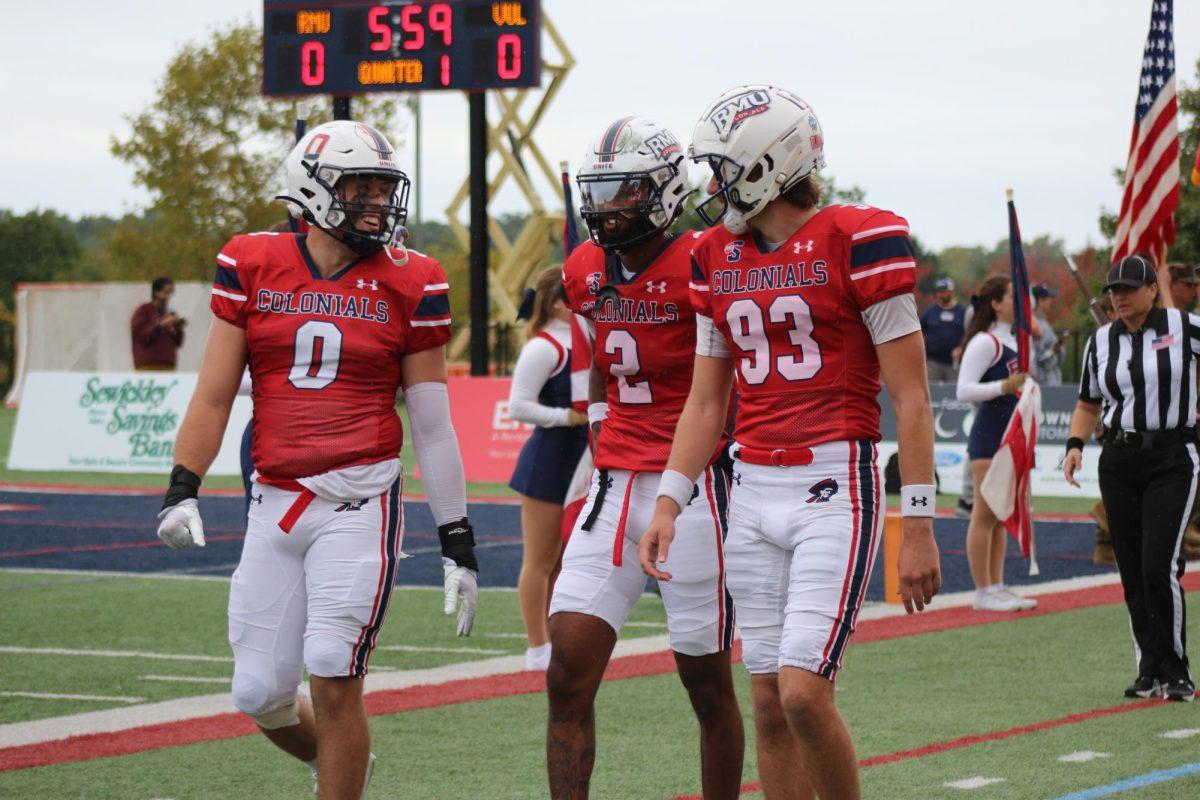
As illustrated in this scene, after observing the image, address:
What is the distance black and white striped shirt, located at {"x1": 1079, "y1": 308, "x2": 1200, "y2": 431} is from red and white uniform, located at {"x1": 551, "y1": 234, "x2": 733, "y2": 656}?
129 inches

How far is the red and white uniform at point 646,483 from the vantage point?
17.8 feet

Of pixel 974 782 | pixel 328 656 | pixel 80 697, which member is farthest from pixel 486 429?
pixel 328 656

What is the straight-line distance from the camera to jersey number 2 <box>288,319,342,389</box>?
5145 mm

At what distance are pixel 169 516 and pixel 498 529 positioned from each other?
34.4 ft

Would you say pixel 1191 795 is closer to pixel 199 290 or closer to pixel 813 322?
pixel 813 322

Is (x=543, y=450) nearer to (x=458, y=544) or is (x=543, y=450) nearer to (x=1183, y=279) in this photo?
(x=458, y=544)

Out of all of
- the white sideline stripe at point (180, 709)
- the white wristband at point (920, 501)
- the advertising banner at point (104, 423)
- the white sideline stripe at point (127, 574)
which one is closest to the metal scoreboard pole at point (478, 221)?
the advertising banner at point (104, 423)

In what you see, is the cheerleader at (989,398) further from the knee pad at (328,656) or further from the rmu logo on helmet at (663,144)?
the knee pad at (328,656)

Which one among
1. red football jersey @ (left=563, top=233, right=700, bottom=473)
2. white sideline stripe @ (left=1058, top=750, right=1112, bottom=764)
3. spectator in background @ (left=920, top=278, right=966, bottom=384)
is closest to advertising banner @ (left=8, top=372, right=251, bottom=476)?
spectator in background @ (left=920, top=278, right=966, bottom=384)

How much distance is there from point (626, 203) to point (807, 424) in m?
1.04

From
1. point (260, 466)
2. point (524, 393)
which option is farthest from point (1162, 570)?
point (260, 466)

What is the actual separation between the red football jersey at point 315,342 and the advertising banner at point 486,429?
14151 millimetres

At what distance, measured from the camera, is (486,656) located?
926cm

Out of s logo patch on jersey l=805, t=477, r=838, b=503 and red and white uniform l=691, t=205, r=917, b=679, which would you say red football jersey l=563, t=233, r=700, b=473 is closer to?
red and white uniform l=691, t=205, r=917, b=679
